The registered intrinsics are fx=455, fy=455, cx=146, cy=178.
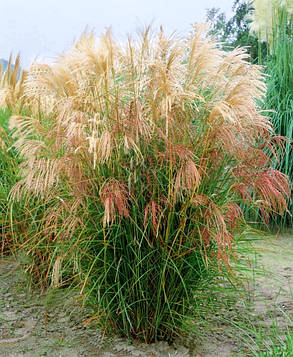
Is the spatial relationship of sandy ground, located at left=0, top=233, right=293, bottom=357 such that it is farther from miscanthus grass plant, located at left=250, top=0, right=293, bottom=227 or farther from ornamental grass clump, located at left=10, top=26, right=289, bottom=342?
miscanthus grass plant, located at left=250, top=0, right=293, bottom=227

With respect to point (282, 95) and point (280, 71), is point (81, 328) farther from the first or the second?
point (280, 71)

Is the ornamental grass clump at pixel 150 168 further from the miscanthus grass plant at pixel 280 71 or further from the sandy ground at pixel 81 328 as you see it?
the miscanthus grass plant at pixel 280 71

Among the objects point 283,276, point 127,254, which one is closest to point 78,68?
point 127,254

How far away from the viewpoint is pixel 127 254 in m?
2.35

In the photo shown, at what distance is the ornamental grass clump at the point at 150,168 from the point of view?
7.27ft

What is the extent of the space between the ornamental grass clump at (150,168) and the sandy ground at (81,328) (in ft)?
0.49

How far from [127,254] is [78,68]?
1003mm

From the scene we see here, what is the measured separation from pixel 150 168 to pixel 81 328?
1.21 meters

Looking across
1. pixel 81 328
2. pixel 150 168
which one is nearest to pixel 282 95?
pixel 150 168

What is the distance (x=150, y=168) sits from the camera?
2283 mm

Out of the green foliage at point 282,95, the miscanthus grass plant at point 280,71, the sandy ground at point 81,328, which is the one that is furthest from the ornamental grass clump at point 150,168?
the green foliage at point 282,95

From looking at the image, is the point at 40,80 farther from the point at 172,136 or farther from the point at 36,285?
the point at 36,285

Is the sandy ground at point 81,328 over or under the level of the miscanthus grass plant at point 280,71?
under

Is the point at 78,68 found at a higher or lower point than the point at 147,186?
higher
